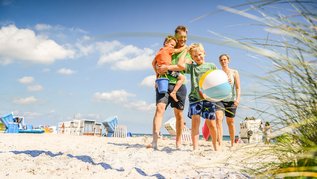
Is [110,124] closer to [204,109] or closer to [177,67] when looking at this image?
[177,67]

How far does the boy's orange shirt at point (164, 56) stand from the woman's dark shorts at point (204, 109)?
769 millimetres

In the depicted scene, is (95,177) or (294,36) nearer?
(294,36)

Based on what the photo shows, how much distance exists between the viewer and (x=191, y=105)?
4.97m

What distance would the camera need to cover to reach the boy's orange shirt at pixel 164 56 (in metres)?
5.09

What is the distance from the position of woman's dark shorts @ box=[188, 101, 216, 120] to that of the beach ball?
46cm

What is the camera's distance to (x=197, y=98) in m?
4.90

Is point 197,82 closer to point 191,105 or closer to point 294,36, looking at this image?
point 191,105

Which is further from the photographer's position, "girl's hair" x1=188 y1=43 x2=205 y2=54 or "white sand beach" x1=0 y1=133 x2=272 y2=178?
"girl's hair" x1=188 y1=43 x2=205 y2=54

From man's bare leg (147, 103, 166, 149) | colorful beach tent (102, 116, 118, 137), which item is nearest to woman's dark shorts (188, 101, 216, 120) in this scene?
man's bare leg (147, 103, 166, 149)

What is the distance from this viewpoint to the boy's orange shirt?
A: 5.09 m

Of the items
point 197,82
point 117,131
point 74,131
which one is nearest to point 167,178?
point 197,82

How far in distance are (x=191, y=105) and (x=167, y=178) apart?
1849 millimetres

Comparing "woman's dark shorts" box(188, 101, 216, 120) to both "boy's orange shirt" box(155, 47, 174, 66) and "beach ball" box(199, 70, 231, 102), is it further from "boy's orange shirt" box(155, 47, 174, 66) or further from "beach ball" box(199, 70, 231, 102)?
"boy's orange shirt" box(155, 47, 174, 66)

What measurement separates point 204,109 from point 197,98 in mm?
191
